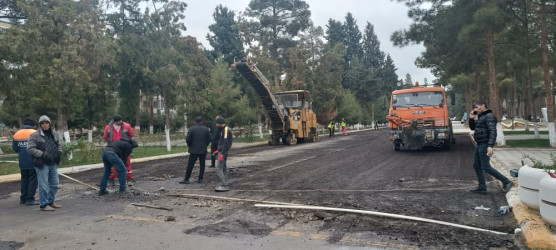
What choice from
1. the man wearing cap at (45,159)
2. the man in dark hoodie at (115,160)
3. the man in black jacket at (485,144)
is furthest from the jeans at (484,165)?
the man wearing cap at (45,159)

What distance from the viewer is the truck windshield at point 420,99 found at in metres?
16.3

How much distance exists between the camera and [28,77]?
56.1 feet

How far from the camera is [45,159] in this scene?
23.4 feet

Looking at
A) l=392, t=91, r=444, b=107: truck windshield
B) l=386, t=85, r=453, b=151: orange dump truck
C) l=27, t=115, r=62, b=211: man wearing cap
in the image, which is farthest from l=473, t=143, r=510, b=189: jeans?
l=392, t=91, r=444, b=107: truck windshield

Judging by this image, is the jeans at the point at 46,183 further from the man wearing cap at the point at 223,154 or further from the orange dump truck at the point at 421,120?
the orange dump truck at the point at 421,120

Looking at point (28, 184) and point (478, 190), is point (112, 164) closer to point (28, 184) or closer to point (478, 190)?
point (28, 184)

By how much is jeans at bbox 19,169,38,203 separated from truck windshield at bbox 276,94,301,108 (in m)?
18.1

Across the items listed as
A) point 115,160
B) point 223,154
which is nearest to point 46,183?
point 115,160

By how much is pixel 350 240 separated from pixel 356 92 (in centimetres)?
5914

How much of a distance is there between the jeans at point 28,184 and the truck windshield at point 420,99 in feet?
45.2

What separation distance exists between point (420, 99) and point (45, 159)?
1417 cm

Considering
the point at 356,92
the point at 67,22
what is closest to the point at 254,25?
the point at 356,92

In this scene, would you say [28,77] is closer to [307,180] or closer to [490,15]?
[307,180]

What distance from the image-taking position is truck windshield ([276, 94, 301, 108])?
25.0m
